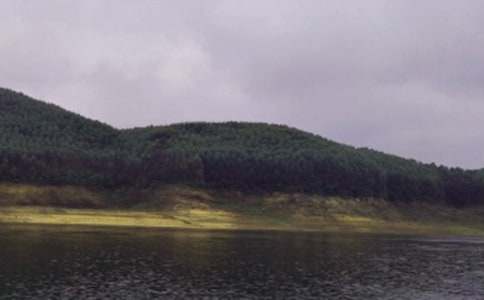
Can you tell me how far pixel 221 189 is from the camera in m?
155

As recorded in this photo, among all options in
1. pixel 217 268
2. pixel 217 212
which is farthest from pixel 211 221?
pixel 217 268

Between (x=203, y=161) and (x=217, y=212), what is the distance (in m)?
16.2

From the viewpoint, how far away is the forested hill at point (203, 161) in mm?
148750

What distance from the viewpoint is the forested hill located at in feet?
488

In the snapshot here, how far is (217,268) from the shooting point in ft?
235

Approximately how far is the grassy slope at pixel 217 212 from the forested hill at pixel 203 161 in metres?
3.03

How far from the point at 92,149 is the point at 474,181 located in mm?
96581

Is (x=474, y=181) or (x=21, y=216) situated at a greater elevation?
(x=474, y=181)

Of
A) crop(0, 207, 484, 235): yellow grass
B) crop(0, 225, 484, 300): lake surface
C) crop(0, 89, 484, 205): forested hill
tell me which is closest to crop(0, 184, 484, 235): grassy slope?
crop(0, 207, 484, 235): yellow grass

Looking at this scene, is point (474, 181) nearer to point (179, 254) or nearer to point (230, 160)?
point (230, 160)

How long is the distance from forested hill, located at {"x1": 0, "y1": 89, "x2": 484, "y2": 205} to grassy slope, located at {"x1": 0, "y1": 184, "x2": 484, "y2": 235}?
3027 mm

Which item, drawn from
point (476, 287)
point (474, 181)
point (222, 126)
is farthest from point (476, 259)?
point (222, 126)

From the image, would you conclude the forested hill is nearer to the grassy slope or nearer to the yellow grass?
the grassy slope

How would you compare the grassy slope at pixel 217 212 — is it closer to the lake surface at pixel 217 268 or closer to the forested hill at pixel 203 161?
the forested hill at pixel 203 161
